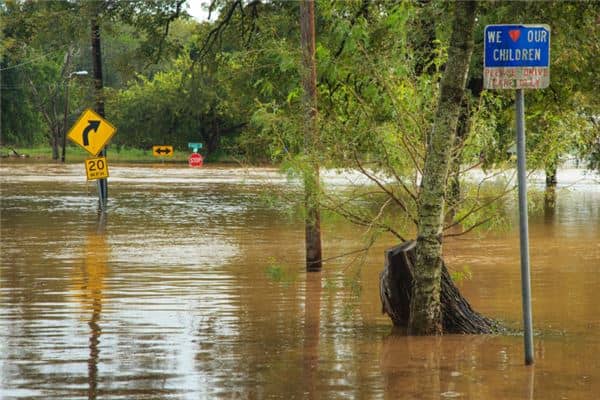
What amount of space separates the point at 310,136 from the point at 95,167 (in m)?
17.3

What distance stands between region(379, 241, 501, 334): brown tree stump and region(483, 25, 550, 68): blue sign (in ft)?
10.00

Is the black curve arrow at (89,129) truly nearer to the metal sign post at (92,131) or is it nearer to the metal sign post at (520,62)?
the metal sign post at (92,131)

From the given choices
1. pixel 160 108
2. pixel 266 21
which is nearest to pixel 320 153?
pixel 266 21

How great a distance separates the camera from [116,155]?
108m

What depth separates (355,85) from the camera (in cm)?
1520

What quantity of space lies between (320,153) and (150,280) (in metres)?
4.53

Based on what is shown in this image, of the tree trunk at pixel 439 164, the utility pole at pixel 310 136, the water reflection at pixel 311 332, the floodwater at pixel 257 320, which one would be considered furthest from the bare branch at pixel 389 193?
the water reflection at pixel 311 332

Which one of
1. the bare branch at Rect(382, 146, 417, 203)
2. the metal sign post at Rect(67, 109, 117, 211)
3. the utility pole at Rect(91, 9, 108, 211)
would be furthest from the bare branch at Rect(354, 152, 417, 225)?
the utility pole at Rect(91, 9, 108, 211)

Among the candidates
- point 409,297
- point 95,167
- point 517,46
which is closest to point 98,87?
point 95,167

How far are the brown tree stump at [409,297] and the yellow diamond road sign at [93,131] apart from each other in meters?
18.9

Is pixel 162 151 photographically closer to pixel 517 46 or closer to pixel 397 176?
pixel 397 176

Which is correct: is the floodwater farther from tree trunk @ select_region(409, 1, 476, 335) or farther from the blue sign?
the blue sign

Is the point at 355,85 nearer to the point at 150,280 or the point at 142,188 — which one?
the point at 150,280

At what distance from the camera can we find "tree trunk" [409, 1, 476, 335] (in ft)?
39.0
